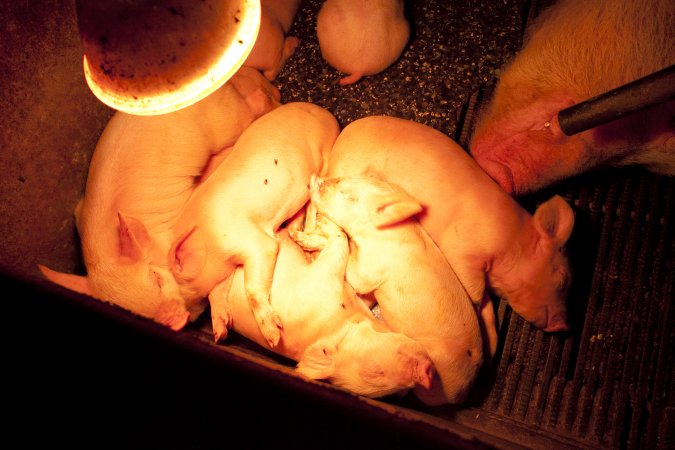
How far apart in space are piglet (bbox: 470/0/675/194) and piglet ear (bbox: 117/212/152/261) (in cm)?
162

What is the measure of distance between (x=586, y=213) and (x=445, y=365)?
1110 millimetres

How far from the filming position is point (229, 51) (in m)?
1.05

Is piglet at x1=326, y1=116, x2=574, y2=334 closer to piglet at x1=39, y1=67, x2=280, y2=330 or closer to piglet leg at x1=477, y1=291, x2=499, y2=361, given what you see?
piglet leg at x1=477, y1=291, x2=499, y2=361

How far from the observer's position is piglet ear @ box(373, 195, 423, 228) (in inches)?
74.8

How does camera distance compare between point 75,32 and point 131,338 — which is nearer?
point 131,338

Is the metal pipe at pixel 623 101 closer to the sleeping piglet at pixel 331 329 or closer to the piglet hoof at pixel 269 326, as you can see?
the sleeping piglet at pixel 331 329

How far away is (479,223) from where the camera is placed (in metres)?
2.05

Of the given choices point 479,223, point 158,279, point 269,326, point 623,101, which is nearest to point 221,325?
point 269,326

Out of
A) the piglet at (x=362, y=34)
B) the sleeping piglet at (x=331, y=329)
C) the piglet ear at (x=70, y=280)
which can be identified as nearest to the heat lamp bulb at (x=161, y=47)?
the sleeping piglet at (x=331, y=329)

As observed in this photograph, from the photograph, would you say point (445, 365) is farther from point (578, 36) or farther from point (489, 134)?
point (578, 36)

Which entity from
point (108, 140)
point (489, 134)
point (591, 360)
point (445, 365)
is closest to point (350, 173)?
point (489, 134)

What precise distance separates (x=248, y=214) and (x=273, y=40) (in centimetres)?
117

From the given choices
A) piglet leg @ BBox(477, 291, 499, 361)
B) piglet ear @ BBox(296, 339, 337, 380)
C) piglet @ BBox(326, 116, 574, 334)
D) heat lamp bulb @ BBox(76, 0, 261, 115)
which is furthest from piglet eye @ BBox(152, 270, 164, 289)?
piglet leg @ BBox(477, 291, 499, 361)

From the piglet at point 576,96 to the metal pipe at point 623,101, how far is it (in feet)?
1.76
